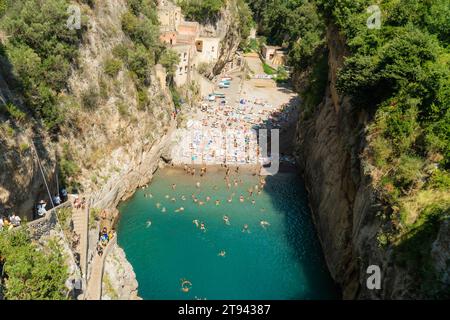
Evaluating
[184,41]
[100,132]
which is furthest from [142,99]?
[184,41]

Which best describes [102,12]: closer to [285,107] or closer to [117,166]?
[117,166]

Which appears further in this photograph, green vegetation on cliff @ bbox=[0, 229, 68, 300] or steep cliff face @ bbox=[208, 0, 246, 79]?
steep cliff face @ bbox=[208, 0, 246, 79]

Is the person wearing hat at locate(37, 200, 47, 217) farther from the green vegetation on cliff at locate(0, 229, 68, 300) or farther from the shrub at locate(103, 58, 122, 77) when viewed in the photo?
the shrub at locate(103, 58, 122, 77)

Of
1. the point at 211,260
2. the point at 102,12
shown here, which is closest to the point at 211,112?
the point at 102,12

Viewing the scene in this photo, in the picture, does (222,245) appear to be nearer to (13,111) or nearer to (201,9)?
(13,111)

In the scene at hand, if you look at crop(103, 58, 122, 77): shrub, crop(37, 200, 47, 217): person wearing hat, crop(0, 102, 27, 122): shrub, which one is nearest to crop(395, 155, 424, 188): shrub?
crop(37, 200, 47, 217): person wearing hat

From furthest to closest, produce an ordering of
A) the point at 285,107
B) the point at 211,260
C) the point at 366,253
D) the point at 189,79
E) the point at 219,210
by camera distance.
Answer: the point at 285,107 → the point at 189,79 → the point at 219,210 → the point at 211,260 → the point at 366,253
